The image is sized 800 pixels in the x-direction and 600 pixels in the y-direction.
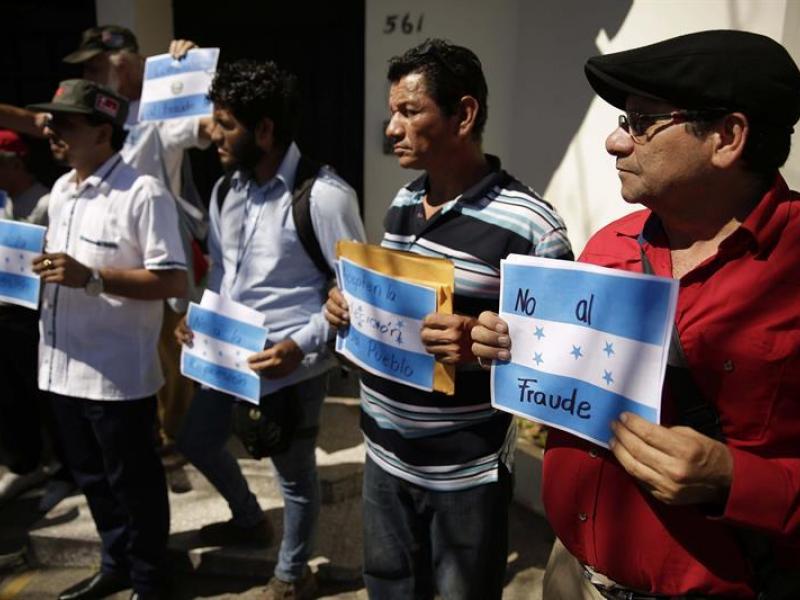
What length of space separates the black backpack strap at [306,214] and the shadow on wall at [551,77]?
1835 mm

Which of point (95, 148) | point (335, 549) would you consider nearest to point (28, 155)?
point (95, 148)

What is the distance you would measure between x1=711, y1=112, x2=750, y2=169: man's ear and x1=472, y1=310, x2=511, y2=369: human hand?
0.53 metres

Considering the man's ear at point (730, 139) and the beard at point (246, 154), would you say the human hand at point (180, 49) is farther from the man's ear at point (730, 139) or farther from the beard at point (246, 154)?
the man's ear at point (730, 139)

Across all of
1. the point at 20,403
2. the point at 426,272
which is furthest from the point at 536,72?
the point at 20,403

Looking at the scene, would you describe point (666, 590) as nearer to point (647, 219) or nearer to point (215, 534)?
point (647, 219)

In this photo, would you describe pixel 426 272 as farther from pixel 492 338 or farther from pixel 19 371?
pixel 19 371

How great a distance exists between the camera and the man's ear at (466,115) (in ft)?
6.49

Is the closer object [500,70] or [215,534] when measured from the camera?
[215,534]

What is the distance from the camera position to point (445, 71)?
1949 millimetres

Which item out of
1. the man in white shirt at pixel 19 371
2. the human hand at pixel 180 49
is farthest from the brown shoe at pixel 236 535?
the human hand at pixel 180 49

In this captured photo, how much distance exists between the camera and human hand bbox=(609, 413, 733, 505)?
3.76 feet

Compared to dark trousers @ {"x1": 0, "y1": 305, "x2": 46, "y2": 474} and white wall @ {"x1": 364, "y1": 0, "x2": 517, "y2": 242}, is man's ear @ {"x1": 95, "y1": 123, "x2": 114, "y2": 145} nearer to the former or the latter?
dark trousers @ {"x1": 0, "y1": 305, "x2": 46, "y2": 474}

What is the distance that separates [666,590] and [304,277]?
1641 mm

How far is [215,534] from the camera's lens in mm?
3305
